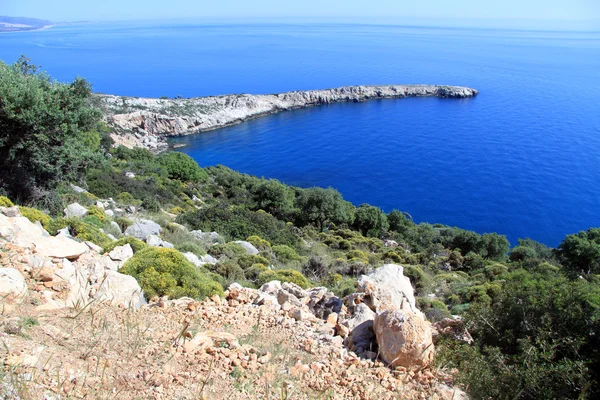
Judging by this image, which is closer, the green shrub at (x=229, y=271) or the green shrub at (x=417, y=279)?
the green shrub at (x=229, y=271)

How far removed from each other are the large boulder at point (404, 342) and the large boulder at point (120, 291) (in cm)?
453

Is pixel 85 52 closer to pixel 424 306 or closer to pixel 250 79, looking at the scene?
pixel 250 79

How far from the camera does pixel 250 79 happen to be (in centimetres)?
13275

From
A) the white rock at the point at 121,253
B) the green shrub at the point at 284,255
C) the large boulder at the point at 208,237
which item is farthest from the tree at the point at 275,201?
the white rock at the point at 121,253

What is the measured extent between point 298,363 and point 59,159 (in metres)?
14.1

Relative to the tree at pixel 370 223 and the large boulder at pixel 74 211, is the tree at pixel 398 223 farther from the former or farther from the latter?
the large boulder at pixel 74 211

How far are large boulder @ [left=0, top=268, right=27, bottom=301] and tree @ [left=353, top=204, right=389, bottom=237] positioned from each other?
Answer: 29.5 meters

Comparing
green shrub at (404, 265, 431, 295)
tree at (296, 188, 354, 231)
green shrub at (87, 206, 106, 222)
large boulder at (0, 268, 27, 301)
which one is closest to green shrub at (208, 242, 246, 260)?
green shrub at (87, 206, 106, 222)

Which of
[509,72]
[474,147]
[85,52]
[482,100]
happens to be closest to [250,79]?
[482,100]

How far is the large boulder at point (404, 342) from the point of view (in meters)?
6.15

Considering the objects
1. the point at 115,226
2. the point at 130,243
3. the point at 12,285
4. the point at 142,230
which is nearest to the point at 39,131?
the point at 115,226

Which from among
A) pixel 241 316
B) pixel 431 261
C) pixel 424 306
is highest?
pixel 241 316

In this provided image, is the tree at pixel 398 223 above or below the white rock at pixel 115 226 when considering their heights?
below

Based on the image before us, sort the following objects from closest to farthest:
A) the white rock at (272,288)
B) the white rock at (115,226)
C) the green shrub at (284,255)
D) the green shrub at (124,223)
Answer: the white rock at (272,288)
the white rock at (115,226)
the green shrub at (124,223)
the green shrub at (284,255)
